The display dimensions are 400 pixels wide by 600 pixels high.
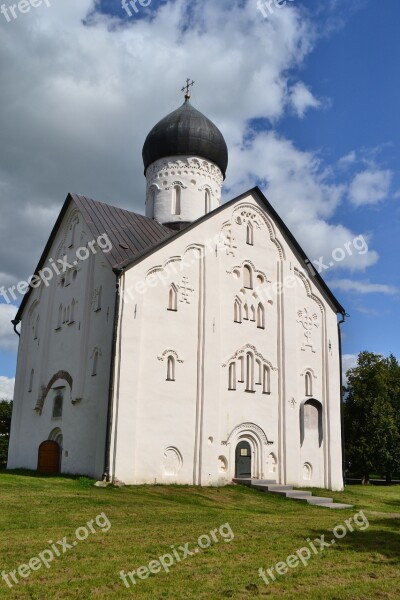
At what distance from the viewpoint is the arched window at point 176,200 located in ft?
82.4

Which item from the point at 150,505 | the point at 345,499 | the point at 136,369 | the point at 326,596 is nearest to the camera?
the point at 326,596

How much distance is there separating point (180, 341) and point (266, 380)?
4228 millimetres

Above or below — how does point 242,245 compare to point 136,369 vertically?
above

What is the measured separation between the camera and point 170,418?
61.0 ft

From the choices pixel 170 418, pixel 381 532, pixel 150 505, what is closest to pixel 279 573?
pixel 381 532

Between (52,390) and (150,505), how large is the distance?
31.9 ft

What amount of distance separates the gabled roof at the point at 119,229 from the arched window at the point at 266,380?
6242 millimetres

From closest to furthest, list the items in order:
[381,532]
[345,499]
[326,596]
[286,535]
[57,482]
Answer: [326,596] → [286,535] → [381,532] → [57,482] → [345,499]

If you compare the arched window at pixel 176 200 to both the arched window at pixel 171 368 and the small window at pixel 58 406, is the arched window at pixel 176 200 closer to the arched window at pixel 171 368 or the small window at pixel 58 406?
the arched window at pixel 171 368

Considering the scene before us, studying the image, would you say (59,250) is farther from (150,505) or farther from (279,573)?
(279,573)

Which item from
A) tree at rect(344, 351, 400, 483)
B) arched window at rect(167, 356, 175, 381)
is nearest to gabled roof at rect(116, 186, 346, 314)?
arched window at rect(167, 356, 175, 381)

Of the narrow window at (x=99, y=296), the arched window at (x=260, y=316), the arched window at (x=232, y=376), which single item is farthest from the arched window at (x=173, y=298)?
the arched window at (x=260, y=316)

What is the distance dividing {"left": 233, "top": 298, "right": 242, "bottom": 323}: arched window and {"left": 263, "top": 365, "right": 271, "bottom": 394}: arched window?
7.06 feet

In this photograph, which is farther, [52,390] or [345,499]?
[52,390]
